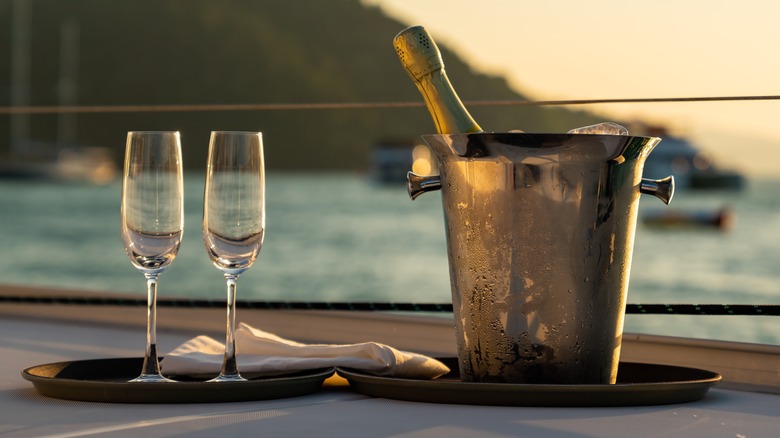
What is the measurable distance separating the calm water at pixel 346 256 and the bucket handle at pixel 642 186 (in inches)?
551

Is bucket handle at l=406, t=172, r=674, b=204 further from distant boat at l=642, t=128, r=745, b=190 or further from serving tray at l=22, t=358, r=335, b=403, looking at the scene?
distant boat at l=642, t=128, r=745, b=190

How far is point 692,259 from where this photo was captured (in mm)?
25984

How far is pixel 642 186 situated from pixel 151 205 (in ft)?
1.66

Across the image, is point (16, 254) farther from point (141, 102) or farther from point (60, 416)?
point (60, 416)

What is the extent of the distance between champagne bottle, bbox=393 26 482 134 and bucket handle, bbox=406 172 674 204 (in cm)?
6

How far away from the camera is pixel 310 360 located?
1.28 m

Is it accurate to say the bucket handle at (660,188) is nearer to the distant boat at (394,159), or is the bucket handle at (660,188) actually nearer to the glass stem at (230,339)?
the glass stem at (230,339)

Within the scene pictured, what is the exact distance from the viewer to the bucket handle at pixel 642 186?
123cm

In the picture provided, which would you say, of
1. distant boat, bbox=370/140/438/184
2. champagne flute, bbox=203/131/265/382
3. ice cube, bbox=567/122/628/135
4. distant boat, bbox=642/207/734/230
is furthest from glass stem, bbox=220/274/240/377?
distant boat, bbox=370/140/438/184

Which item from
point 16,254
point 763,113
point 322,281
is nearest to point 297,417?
point 322,281

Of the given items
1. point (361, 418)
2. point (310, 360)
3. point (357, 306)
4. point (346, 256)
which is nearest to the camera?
point (361, 418)

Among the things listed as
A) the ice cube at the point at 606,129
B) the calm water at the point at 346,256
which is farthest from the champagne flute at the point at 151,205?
the calm water at the point at 346,256

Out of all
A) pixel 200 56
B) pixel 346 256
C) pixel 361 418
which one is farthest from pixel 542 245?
pixel 200 56

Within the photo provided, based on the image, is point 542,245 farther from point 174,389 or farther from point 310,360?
point 174,389
